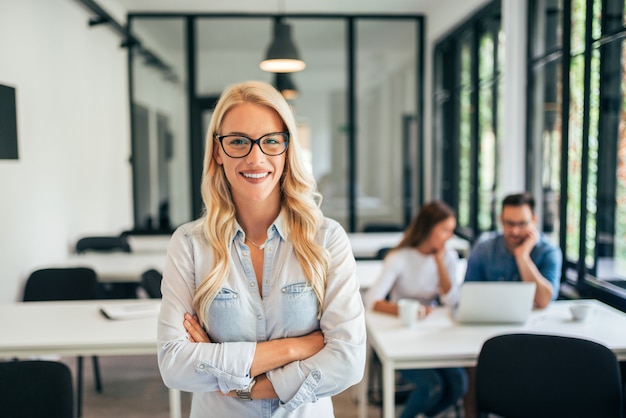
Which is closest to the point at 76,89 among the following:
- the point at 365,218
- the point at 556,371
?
the point at 365,218

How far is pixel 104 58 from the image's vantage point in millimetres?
6324

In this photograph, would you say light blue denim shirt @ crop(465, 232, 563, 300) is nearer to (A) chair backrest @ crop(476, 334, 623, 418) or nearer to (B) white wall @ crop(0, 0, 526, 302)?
Answer: (A) chair backrest @ crop(476, 334, 623, 418)

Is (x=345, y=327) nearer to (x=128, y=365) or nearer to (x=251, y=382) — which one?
(x=251, y=382)

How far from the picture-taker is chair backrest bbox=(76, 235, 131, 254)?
17.2 feet

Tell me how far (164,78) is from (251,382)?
6.51m

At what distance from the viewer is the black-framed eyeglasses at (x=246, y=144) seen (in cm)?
Answer: 146

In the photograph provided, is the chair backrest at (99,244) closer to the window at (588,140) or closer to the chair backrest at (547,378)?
the window at (588,140)

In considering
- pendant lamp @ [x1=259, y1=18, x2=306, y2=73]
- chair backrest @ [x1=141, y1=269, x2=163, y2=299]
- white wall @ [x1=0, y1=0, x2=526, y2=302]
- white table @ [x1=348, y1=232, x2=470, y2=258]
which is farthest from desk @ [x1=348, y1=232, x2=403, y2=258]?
chair backrest @ [x1=141, y1=269, x2=163, y2=299]

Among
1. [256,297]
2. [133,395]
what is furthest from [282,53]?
[256,297]

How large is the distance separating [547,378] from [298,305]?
1188 millimetres

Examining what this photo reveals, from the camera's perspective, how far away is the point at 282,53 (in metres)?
4.74

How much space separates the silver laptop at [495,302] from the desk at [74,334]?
4.59ft

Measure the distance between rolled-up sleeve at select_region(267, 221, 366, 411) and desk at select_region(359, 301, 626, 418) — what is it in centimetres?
98

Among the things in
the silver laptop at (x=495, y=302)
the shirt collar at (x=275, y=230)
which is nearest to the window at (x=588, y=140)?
the silver laptop at (x=495, y=302)
